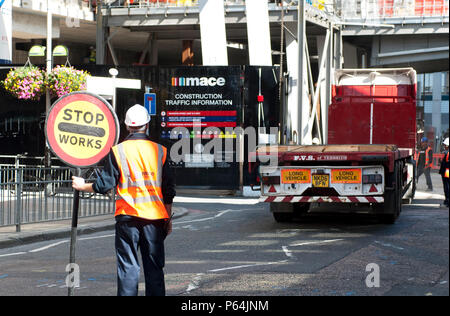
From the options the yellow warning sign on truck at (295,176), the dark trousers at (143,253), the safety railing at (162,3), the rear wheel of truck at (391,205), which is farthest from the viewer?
the safety railing at (162,3)

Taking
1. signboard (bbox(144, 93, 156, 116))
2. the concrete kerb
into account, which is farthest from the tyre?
signboard (bbox(144, 93, 156, 116))

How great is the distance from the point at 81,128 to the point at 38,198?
8196mm

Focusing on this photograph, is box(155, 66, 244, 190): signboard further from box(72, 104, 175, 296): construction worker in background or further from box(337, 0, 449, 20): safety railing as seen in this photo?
box(72, 104, 175, 296): construction worker in background

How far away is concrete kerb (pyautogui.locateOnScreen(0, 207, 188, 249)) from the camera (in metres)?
12.2

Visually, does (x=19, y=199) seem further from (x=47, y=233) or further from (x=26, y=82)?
(x=26, y=82)

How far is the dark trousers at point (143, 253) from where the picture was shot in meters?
6.21

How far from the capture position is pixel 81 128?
638 cm

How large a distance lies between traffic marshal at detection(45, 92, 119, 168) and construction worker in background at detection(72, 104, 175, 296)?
0.13 m

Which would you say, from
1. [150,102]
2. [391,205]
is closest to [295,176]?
[391,205]

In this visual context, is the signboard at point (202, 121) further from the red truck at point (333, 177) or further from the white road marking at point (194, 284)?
the white road marking at point (194, 284)

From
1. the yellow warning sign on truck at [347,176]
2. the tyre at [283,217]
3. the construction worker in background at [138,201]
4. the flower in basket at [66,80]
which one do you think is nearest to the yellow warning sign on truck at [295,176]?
the yellow warning sign on truck at [347,176]

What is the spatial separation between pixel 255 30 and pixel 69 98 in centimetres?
2226

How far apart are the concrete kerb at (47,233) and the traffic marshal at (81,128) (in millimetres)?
6124
